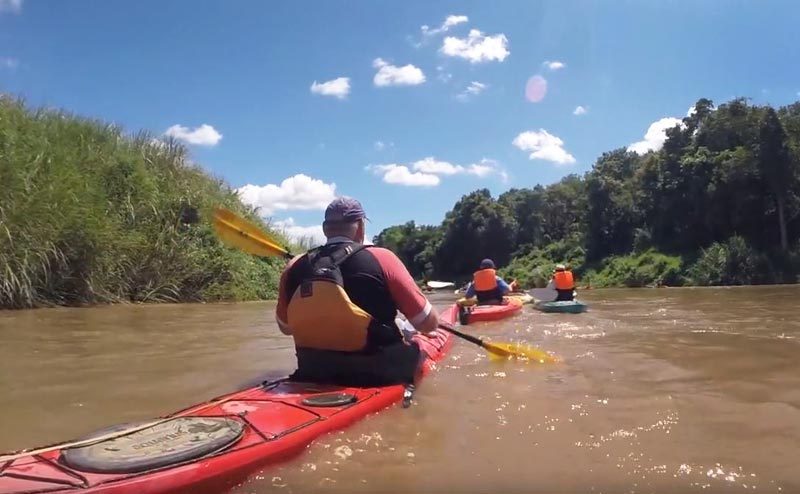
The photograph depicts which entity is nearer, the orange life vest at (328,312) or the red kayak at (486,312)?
the orange life vest at (328,312)

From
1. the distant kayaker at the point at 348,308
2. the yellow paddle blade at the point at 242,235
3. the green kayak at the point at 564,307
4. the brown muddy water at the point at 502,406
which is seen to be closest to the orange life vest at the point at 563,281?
the green kayak at the point at 564,307

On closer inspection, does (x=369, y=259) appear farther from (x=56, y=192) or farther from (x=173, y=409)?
(x=56, y=192)

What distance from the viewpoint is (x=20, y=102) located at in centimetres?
1134

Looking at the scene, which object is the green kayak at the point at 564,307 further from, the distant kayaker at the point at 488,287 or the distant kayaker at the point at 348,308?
the distant kayaker at the point at 348,308

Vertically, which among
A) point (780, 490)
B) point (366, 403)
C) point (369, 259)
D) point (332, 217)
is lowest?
point (780, 490)

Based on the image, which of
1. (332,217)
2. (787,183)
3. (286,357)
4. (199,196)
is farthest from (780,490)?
(787,183)

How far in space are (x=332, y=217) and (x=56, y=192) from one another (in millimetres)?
6841

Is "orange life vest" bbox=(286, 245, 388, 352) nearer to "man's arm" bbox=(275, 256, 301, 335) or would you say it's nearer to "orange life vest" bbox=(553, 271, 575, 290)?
"man's arm" bbox=(275, 256, 301, 335)

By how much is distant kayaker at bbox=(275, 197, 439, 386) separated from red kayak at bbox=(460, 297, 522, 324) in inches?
193

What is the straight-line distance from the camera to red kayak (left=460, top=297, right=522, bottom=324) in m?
8.59

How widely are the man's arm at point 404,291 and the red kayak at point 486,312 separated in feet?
16.1

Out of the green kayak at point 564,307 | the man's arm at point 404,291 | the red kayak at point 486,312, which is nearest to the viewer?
the man's arm at point 404,291

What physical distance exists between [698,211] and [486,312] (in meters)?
23.3

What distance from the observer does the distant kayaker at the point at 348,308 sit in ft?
11.4
